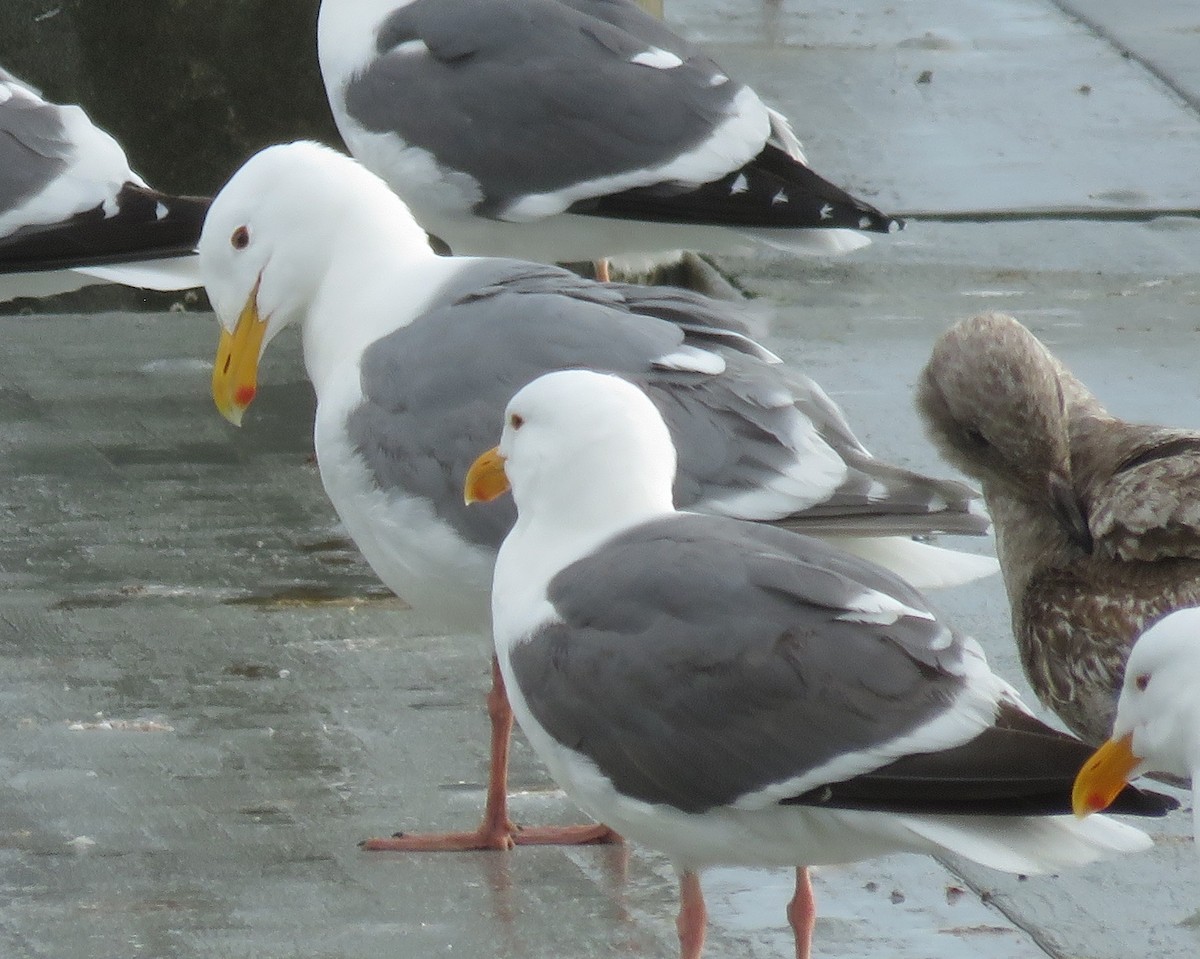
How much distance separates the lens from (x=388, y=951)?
4293 mm

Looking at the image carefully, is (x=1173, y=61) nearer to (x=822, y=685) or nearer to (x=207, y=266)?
(x=207, y=266)

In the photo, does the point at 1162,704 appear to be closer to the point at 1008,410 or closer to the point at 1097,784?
the point at 1097,784

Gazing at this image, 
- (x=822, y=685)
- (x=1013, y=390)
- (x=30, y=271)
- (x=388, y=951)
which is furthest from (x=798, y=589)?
(x=30, y=271)

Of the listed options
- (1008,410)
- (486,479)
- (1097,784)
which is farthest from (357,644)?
(1097,784)

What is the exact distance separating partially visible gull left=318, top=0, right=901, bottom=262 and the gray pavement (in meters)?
0.78

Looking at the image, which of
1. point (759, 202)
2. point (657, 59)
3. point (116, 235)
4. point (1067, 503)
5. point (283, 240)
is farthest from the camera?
point (657, 59)

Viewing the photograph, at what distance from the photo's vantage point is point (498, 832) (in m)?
4.81

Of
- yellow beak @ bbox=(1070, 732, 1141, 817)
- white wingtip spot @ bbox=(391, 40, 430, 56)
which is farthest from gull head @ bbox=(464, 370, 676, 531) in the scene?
white wingtip spot @ bbox=(391, 40, 430, 56)

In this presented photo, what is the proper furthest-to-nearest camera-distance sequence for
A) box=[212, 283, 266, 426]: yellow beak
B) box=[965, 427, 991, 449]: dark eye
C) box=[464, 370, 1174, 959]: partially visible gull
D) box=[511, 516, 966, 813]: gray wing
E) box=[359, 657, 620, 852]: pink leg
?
box=[212, 283, 266, 426]: yellow beak, box=[965, 427, 991, 449]: dark eye, box=[359, 657, 620, 852]: pink leg, box=[511, 516, 966, 813]: gray wing, box=[464, 370, 1174, 959]: partially visible gull

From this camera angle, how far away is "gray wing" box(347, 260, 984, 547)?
180 inches

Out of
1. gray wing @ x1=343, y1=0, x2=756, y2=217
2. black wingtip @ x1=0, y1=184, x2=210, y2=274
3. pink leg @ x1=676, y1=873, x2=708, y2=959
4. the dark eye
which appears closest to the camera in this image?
pink leg @ x1=676, y1=873, x2=708, y2=959

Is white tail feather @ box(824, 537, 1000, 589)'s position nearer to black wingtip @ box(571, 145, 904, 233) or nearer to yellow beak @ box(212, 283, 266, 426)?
yellow beak @ box(212, 283, 266, 426)

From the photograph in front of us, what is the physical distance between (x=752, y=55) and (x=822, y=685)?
8.09m

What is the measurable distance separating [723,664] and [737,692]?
51mm
